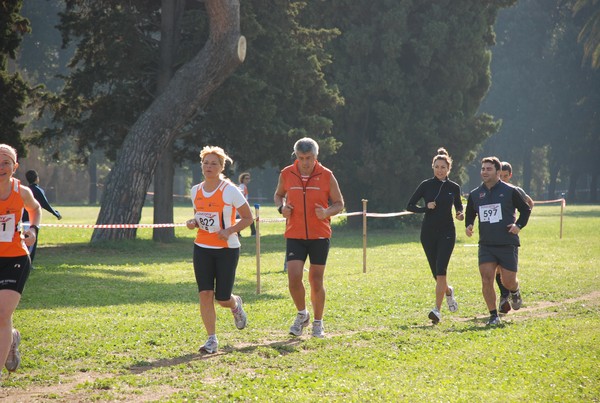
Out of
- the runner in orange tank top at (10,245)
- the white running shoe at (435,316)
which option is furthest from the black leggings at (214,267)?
the white running shoe at (435,316)

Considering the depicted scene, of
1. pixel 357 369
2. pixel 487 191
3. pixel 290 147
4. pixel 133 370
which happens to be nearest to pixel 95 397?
pixel 133 370

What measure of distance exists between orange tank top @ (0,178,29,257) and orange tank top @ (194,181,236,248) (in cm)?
187

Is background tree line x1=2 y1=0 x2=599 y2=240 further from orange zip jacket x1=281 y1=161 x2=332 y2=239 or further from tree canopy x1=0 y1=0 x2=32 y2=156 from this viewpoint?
orange zip jacket x1=281 y1=161 x2=332 y2=239

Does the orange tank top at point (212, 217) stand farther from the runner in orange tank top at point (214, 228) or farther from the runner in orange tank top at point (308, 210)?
the runner in orange tank top at point (308, 210)

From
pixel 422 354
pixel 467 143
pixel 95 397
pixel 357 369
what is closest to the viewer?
pixel 95 397

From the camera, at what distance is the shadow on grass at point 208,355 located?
8469mm

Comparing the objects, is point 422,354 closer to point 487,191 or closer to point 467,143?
point 487,191

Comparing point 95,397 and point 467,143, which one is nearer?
point 95,397

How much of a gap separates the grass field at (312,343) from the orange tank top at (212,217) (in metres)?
1.14

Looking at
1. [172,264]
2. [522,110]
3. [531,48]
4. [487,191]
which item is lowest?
[172,264]

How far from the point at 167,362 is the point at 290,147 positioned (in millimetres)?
20580

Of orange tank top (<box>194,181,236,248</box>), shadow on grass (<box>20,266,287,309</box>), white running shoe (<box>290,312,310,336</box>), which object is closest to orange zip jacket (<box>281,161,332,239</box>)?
white running shoe (<box>290,312,310,336</box>)

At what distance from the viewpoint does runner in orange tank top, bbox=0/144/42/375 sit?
754 centimetres

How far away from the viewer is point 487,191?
37.7 ft
